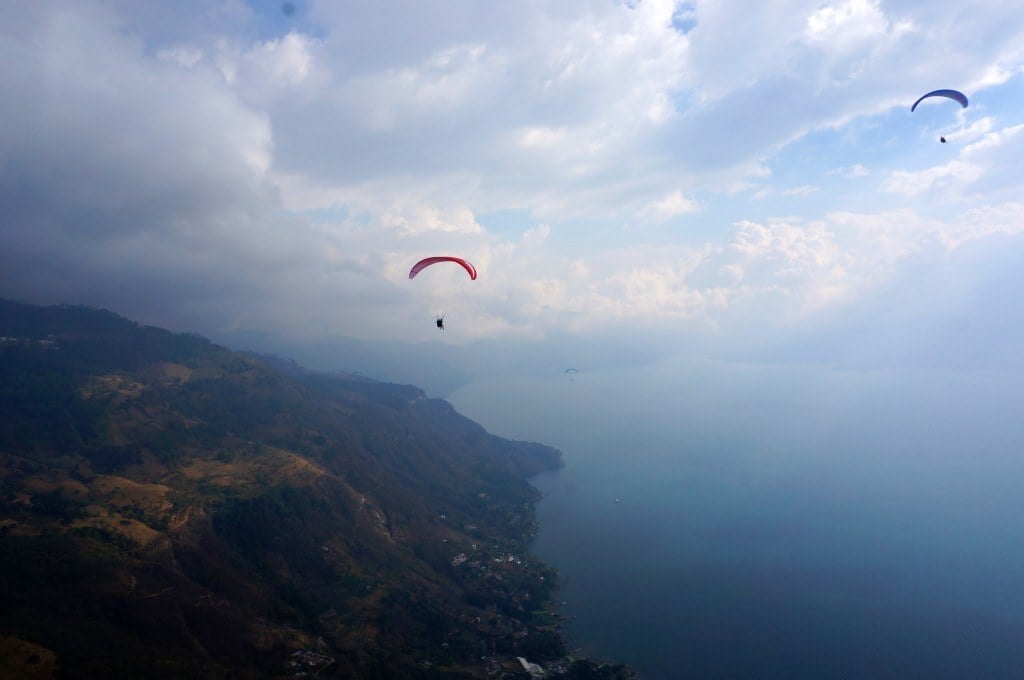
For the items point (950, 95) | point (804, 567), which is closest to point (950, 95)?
point (950, 95)

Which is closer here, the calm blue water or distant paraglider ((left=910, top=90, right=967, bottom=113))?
distant paraglider ((left=910, top=90, right=967, bottom=113))

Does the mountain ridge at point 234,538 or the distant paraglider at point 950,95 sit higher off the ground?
the distant paraglider at point 950,95

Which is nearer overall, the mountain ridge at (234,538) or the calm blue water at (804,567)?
the mountain ridge at (234,538)

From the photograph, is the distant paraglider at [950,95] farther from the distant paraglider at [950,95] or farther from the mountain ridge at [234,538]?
the mountain ridge at [234,538]

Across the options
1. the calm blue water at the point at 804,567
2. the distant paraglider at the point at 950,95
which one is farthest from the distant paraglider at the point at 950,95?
the calm blue water at the point at 804,567

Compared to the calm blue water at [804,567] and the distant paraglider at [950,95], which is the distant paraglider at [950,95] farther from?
the calm blue water at [804,567]

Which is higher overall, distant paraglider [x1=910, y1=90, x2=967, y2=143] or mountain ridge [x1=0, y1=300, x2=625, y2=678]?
distant paraglider [x1=910, y1=90, x2=967, y2=143]

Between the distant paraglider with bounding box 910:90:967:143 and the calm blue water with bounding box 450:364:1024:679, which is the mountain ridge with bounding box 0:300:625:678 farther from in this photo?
the distant paraglider with bounding box 910:90:967:143

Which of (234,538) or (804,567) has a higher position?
(804,567)

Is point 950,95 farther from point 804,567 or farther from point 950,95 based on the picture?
point 804,567

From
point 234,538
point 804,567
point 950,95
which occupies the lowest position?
point 234,538

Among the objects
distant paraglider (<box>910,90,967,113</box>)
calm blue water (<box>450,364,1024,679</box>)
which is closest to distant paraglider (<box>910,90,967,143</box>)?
distant paraglider (<box>910,90,967,113</box>)

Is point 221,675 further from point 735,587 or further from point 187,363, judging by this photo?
point 187,363
